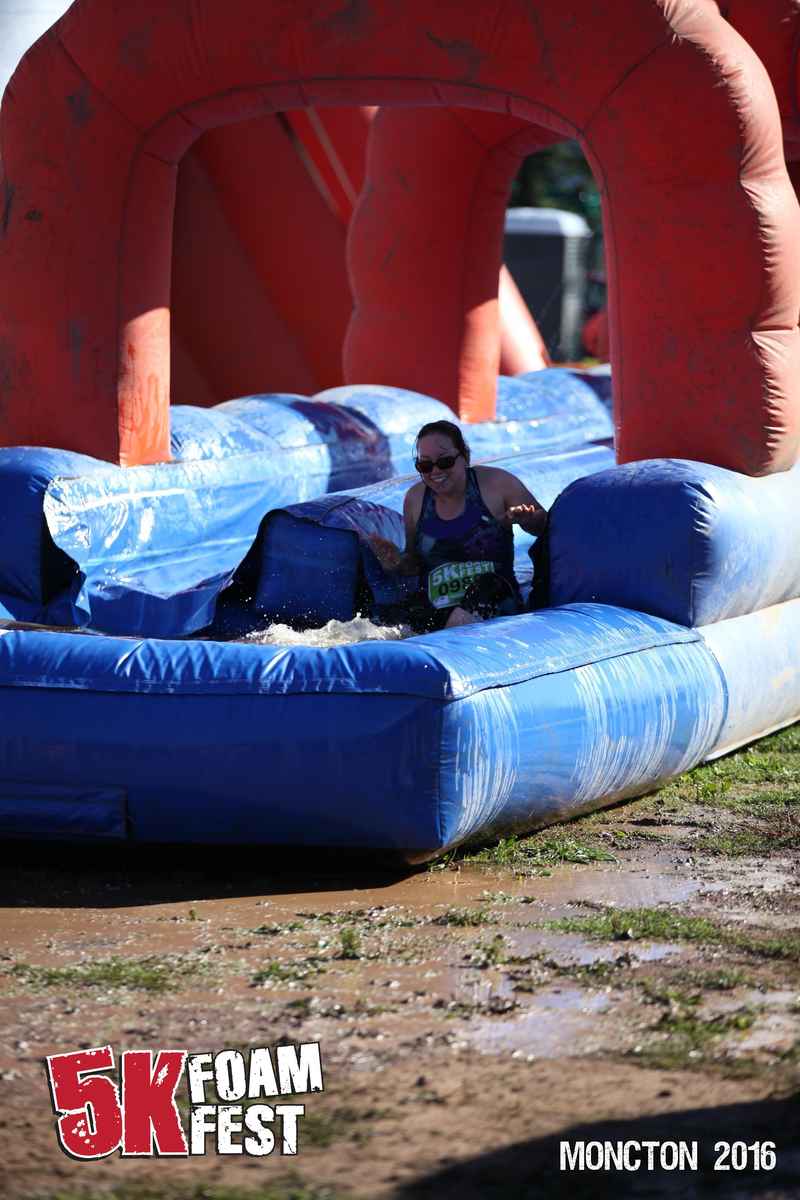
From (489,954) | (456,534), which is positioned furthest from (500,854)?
(456,534)

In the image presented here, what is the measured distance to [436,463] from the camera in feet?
16.0

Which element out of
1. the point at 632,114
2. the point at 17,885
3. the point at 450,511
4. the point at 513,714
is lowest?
the point at 17,885

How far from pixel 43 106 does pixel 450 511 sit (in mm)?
2116

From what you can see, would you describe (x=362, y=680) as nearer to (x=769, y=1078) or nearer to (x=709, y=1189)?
(x=769, y=1078)

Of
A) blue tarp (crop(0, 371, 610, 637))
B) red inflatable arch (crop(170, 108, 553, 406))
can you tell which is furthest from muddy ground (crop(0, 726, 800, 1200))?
red inflatable arch (crop(170, 108, 553, 406))

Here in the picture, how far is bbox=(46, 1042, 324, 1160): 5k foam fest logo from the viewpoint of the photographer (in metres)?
2.42

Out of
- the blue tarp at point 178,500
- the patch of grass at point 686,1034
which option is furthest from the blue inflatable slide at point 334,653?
the patch of grass at point 686,1034

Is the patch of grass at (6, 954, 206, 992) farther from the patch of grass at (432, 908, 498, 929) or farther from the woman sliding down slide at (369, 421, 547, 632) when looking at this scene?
the woman sliding down slide at (369, 421, 547, 632)

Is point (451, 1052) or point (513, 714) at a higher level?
point (513, 714)

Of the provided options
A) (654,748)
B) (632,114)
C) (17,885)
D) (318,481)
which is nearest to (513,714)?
(654,748)

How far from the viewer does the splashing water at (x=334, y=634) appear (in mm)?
4699

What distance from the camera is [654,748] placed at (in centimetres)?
438

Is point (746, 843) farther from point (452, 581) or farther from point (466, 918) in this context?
point (452, 581)

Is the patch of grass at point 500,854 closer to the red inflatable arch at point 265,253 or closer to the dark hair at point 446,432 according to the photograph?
the dark hair at point 446,432
